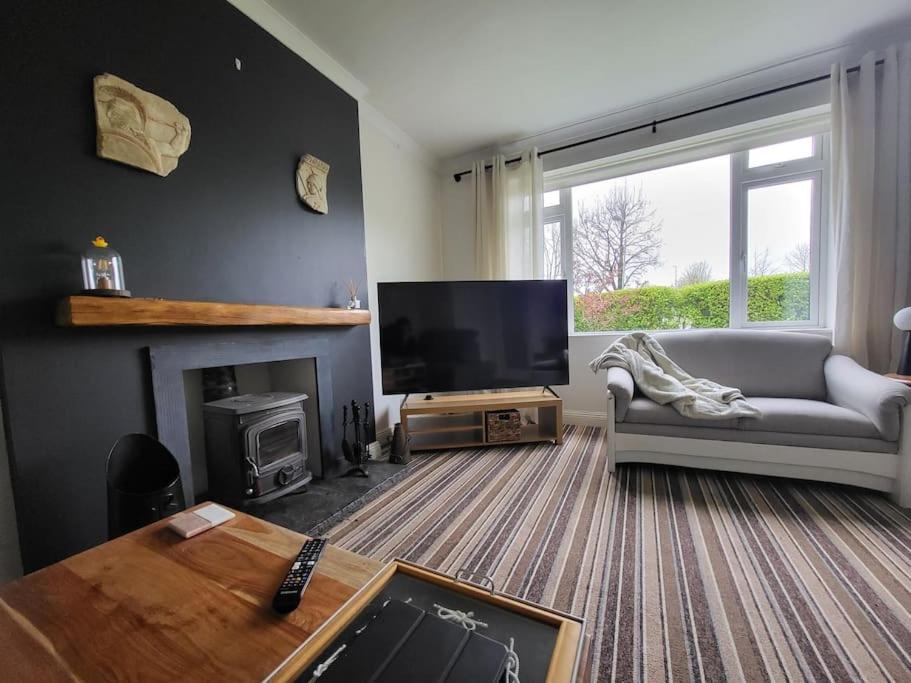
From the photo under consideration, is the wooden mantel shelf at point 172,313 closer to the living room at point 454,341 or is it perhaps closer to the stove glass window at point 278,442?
the living room at point 454,341

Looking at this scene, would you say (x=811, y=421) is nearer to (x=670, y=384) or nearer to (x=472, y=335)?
(x=670, y=384)

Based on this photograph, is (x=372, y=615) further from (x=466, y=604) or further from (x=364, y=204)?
(x=364, y=204)

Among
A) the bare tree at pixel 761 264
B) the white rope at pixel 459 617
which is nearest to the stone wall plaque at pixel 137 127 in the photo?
the white rope at pixel 459 617

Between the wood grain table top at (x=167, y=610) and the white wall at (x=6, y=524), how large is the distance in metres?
0.51

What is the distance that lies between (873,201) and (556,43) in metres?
2.19

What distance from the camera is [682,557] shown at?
1317 mm

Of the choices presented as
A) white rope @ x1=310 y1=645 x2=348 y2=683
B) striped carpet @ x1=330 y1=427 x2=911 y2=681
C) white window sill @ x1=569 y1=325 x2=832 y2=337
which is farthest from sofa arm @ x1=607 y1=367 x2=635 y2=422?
white rope @ x1=310 y1=645 x2=348 y2=683

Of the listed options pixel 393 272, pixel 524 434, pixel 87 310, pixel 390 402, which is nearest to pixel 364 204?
pixel 393 272

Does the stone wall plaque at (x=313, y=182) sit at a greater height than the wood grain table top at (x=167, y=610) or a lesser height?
greater

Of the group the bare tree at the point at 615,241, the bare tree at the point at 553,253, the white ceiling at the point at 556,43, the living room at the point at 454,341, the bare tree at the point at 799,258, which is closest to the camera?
the living room at the point at 454,341

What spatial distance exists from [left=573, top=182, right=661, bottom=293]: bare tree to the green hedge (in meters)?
0.13

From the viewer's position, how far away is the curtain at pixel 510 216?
3016 millimetres

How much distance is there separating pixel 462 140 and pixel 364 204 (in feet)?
4.07

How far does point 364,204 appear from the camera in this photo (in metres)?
2.53
